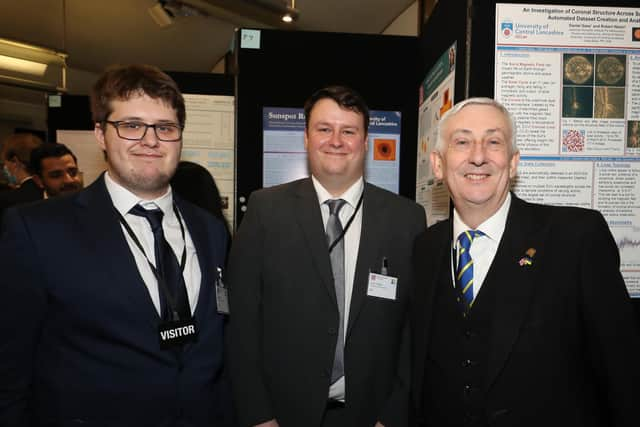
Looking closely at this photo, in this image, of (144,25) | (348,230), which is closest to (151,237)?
(348,230)

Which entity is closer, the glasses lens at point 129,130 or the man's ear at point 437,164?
the glasses lens at point 129,130

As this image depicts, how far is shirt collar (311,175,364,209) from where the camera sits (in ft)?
6.48

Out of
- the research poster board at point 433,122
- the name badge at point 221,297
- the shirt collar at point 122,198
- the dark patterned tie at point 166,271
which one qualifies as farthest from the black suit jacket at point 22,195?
the research poster board at point 433,122

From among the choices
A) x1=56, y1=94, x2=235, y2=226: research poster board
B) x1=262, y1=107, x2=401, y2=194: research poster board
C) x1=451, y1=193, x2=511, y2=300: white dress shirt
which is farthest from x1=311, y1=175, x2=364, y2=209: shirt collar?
x1=56, y1=94, x2=235, y2=226: research poster board

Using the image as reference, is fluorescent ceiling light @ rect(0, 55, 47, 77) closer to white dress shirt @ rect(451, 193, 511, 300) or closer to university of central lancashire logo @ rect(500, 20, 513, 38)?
university of central lancashire logo @ rect(500, 20, 513, 38)

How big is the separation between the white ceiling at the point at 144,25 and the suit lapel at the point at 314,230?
3.10 meters

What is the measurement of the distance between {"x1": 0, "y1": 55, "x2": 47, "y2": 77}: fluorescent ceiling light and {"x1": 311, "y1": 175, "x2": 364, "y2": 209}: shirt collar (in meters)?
5.47

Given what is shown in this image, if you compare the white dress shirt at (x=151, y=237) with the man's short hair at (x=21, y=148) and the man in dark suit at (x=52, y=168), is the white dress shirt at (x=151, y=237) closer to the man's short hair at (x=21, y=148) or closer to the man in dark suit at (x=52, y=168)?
the man in dark suit at (x=52, y=168)

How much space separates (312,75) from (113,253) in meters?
A: 1.92

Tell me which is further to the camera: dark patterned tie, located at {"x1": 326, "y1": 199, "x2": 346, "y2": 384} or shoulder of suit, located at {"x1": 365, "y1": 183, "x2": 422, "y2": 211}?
shoulder of suit, located at {"x1": 365, "y1": 183, "x2": 422, "y2": 211}

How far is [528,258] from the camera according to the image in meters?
1.44

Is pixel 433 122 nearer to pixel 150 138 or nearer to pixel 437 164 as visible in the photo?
pixel 437 164

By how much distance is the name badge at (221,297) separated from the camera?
171 centimetres

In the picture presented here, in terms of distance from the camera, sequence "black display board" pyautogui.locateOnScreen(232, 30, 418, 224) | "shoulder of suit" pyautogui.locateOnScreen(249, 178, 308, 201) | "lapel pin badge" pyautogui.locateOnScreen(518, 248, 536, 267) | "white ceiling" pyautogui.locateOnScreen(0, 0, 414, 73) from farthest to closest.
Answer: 1. "white ceiling" pyautogui.locateOnScreen(0, 0, 414, 73)
2. "black display board" pyautogui.locateOnScreen(232, 30, 418, 224)
3. "shoulder of suit" pyautogui.locateOnScreen(249, 178, 308, 201)
4. "lapel pin badge" pyautogui.locateOnScreen(518, 248, 536, 267)
